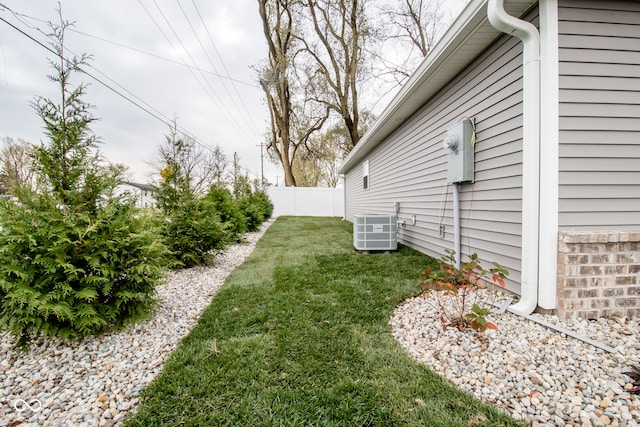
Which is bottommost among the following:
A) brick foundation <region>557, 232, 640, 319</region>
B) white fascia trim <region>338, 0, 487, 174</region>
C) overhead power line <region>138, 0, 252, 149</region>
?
brick foundation <region>557, 232, 640, 319</region>

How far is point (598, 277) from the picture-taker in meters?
2.04

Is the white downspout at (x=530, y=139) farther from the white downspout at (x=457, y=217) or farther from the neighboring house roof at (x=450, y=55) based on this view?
the white downspout at (x=457, y=217)

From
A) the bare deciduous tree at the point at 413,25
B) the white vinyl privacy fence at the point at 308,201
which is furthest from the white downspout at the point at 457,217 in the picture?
the white vinyl privacy fence at the point at 308,201

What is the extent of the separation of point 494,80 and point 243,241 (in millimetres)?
5680

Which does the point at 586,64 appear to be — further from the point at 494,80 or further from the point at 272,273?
the point at 272,273

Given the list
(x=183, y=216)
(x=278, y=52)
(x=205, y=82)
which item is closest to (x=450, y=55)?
(x=183, y=216)

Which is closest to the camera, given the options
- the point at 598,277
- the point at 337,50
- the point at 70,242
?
the point at 70,242

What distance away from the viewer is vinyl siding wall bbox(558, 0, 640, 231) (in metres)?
2.15

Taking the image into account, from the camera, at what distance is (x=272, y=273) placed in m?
3.86

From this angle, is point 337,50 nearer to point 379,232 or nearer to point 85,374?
point 379,232

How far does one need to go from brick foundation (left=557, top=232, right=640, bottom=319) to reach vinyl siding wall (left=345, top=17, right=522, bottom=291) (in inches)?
16.1

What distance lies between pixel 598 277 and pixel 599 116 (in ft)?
4.02

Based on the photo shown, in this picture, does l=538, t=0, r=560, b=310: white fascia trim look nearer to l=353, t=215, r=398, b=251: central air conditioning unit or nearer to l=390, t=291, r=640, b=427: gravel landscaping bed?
l=390, t=291, r=640, b=427: gravel landscaping bed

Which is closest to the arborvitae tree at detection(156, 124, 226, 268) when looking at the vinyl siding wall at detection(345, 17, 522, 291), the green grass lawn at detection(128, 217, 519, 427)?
the green grass lawn at detection(128, 217, 519, 427)
